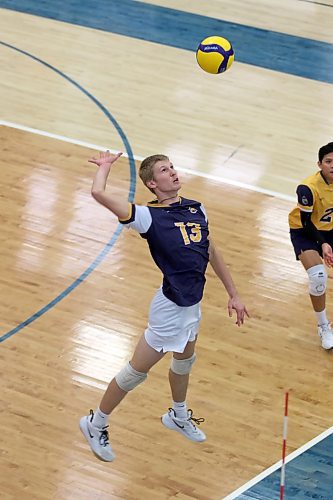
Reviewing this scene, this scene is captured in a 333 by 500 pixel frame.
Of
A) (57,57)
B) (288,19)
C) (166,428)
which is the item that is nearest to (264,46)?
(288,19)

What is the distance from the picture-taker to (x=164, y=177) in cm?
686

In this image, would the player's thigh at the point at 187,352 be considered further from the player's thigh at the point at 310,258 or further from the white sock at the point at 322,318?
the white sock at the point at 322,318

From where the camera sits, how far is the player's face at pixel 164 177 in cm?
686

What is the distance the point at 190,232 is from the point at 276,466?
2127 mm

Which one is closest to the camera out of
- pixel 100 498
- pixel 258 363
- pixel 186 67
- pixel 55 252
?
pixel 100 498

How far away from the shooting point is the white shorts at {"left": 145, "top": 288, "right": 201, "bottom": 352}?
23.1 ft

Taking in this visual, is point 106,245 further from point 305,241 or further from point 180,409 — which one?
point 180,409

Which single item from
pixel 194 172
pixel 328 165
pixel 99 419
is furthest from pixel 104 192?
pixel 194 172

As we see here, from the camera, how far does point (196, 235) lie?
6.94 meters

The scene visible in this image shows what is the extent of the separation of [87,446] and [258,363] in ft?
6.06

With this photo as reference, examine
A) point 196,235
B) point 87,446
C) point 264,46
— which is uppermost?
point 196,235

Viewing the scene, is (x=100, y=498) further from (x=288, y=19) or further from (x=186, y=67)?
(x=288, y=19)

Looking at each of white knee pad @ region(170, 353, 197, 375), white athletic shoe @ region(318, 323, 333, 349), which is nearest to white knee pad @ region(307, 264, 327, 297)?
white athletic shoe @ region(318, 323, 333, 349)

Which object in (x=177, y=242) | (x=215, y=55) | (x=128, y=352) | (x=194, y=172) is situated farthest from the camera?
(x=194, y=172)
